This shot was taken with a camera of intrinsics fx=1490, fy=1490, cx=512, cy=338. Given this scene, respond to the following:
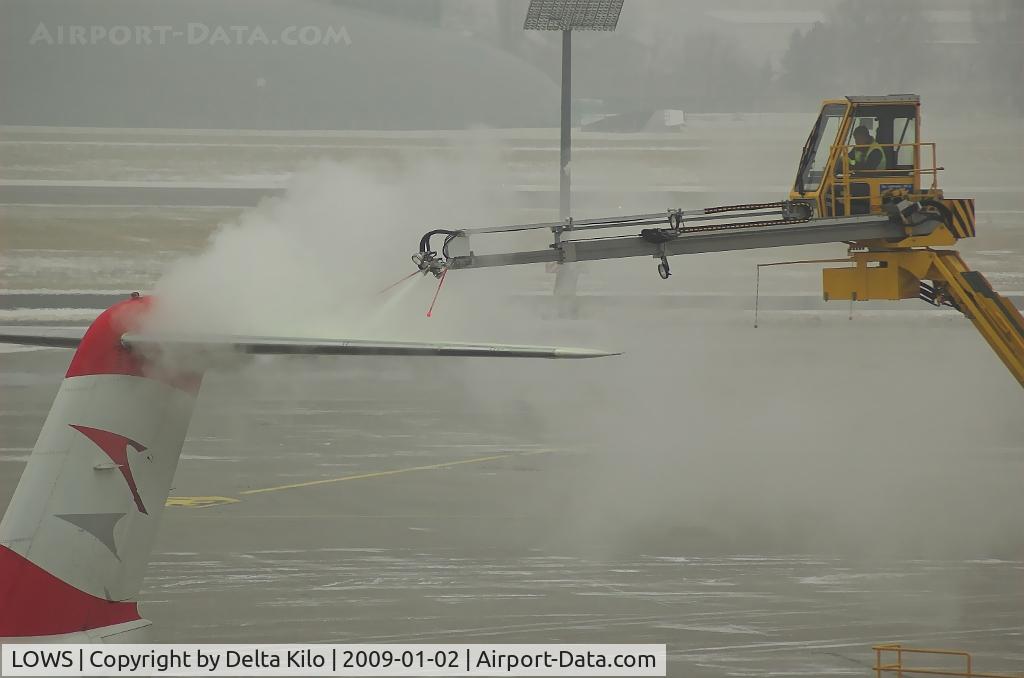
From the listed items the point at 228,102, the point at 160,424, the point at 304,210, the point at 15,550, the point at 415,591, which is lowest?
the point at 15,550

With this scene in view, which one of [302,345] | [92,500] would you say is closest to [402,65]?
[92,500]

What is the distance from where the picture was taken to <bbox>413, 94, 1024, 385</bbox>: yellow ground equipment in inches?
981

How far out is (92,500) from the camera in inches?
562

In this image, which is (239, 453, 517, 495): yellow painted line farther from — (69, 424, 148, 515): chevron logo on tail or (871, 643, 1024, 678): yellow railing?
(69, 424, 148, 515): chevron logo on tail

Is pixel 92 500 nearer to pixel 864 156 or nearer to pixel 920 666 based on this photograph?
pixel 920 666

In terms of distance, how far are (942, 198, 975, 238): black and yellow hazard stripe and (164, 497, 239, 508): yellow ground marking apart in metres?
18.8

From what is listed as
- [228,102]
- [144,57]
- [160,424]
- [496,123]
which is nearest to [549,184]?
[496,123]

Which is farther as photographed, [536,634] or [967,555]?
[967,555]

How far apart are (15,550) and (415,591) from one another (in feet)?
49.1

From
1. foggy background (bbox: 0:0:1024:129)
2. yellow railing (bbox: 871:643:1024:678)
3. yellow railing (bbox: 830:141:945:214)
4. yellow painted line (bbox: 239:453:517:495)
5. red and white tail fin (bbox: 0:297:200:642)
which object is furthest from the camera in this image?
foggy background (bbox: 0:0:1024:129)

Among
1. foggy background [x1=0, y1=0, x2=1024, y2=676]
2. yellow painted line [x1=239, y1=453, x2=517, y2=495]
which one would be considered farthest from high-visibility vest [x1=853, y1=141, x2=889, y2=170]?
yellow painted line [x1=239, y1=453, x2=517, y2=495]

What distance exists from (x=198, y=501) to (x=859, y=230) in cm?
1845

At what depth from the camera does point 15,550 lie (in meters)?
13.9

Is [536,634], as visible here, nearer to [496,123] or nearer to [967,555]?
[967,555]
